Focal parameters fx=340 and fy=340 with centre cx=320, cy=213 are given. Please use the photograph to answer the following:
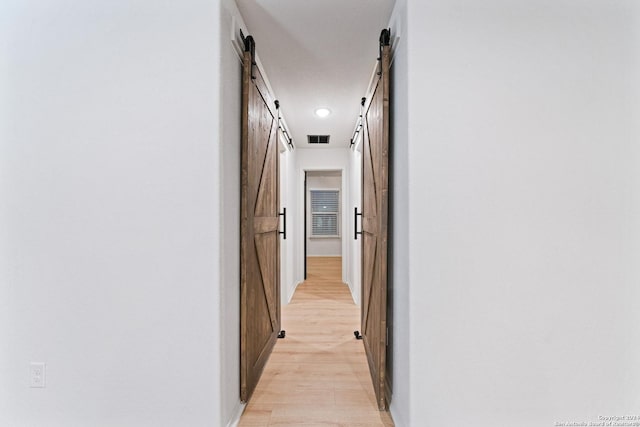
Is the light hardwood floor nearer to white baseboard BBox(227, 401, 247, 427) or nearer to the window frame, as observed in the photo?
white baseboard BBox(227, 401, 247, 427)

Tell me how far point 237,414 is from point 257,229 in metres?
1.15

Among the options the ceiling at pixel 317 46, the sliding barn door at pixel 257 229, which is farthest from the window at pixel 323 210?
the sliding barn door at pixel 257 229

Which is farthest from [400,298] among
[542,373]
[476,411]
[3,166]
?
[3,166]

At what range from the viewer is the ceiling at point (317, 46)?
202 cm

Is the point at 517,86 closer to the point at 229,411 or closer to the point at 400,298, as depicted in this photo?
the point at 400,298

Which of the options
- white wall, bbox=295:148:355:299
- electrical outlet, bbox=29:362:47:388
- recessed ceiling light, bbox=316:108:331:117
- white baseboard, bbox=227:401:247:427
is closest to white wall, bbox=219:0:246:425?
white baseboard, bbox=227:401:247:427

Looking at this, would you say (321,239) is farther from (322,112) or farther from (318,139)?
(322,112)

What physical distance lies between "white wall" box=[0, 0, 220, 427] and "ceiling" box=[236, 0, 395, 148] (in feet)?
1.99

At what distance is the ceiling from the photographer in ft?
6.64

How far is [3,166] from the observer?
5.71 ft

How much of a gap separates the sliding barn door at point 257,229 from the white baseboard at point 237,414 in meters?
0.05

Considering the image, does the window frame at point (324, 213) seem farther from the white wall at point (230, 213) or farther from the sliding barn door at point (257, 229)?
the white wall at point (230, 213)

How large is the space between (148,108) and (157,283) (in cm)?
87

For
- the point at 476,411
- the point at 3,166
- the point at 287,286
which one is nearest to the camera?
the point at 476,411
